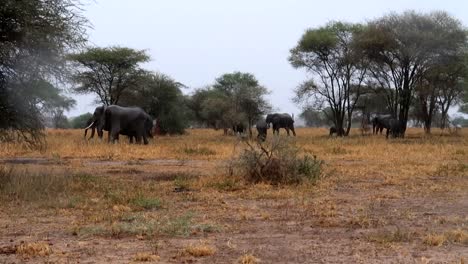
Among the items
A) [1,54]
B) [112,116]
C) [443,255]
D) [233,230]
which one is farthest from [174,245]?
[112,116]

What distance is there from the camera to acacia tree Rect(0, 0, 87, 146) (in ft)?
34.3

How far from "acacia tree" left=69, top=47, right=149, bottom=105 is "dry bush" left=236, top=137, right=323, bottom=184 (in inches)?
1139

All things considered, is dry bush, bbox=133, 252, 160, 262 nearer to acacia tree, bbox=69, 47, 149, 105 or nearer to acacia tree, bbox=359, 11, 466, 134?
acacia tree, bbox=359, 11, 466, 134

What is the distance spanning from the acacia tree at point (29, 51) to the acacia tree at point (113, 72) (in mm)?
28249

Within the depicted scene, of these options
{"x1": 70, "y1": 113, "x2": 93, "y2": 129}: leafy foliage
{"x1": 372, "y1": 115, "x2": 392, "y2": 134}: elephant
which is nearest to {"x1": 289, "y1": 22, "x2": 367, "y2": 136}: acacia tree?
{"x1": 372, "y1": 115, "x2": 392, "y2": 134}: elephant

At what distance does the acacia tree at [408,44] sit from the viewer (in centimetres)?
3416

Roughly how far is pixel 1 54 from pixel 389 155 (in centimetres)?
1247

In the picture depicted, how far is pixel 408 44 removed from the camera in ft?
113

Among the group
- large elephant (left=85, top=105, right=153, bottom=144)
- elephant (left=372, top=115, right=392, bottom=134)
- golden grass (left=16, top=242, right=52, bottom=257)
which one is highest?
elephant (left=372, top=115, right=392, bottom=134)

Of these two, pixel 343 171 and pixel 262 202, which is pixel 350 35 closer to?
pixel 343 171

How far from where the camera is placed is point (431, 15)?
3622cm

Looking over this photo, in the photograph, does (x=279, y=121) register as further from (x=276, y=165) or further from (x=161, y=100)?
(x=276, y=165)

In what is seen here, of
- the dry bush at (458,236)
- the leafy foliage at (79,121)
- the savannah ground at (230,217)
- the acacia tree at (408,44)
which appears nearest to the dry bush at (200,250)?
the savannah ground at (230,217)

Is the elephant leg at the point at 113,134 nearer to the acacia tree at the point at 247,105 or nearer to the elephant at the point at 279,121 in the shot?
the elephant at the point at 279,121
